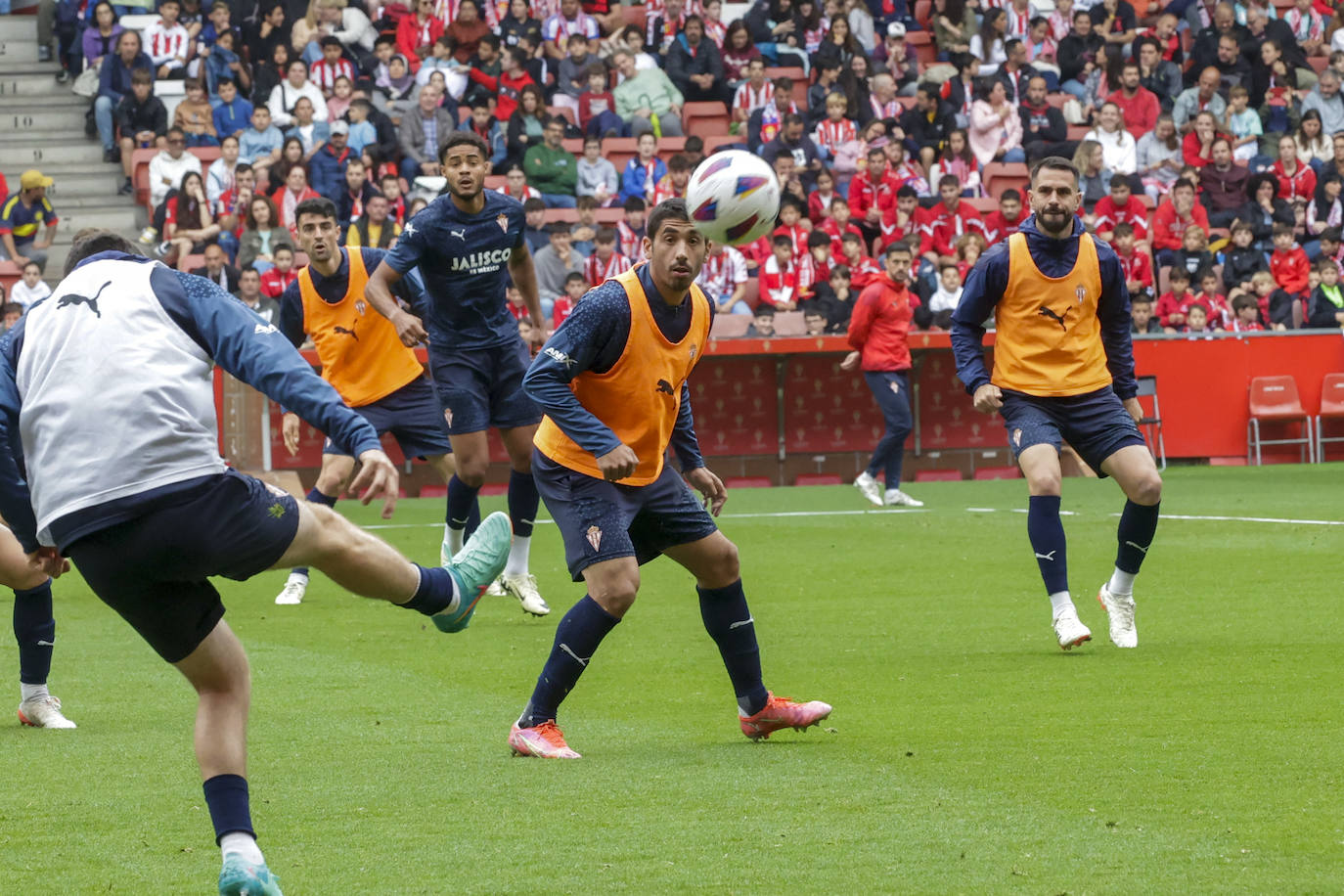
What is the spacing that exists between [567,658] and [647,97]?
62.6 feet

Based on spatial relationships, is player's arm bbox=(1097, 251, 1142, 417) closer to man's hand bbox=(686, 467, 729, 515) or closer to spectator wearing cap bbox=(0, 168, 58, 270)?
man's hand bbox=(686, 467, 729, 515)

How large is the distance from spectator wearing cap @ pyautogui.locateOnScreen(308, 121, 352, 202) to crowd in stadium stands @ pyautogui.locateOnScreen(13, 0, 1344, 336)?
3cm

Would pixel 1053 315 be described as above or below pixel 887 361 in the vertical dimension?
above

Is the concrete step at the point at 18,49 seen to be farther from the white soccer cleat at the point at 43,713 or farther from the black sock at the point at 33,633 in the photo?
the white soccer cleat at the point at 43,713

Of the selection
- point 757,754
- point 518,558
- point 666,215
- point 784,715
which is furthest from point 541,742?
point 518,558

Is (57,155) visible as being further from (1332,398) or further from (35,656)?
(35,656)

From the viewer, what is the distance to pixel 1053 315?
8789 mm

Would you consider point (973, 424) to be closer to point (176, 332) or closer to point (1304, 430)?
point (1304, 430)

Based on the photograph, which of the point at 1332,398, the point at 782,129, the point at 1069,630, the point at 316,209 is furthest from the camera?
the point at 782,129

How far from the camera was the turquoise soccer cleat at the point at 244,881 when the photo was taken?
13.4ft

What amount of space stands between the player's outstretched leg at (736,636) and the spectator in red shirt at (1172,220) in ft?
59.3

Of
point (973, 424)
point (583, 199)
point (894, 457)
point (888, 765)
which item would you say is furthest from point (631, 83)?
point (888, 765)

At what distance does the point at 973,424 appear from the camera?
856 inches

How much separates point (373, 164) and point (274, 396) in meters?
18.3
